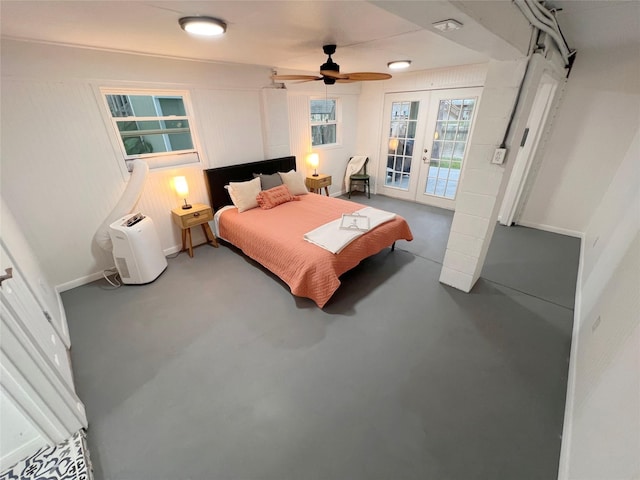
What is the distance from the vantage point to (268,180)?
12.2 ft

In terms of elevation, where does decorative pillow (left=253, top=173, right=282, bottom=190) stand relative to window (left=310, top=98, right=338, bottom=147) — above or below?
below

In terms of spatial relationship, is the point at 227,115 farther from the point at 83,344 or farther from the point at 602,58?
the point at 602,58

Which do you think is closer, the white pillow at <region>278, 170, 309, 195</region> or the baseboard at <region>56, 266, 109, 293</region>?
the baseboard at <region>56, 266, 109, 293</region>

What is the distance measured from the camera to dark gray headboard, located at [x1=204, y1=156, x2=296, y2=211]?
11.3 feet

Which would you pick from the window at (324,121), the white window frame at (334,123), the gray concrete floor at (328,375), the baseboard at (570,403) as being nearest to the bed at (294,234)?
the gray concrete floor at (328,375)

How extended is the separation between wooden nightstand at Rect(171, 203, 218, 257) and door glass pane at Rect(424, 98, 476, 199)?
391cm

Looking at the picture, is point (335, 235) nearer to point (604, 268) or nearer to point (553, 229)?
point (604, 268)

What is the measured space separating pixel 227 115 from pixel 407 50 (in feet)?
7.51

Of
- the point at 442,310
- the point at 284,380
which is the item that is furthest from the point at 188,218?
the point at 442,310

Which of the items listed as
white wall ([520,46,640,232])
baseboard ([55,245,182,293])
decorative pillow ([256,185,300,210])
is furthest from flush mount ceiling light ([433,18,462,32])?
baseboard ([55,245,182,293])

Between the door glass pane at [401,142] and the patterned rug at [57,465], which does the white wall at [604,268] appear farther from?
the patterned rug at [57,465]

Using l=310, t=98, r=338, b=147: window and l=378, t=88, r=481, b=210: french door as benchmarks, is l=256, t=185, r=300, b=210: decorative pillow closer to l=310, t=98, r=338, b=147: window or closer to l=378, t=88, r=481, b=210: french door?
l=310, t=98, r=338, b=147: window

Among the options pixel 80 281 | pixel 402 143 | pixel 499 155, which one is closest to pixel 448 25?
pixel 499 155

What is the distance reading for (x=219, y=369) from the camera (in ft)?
6.05
